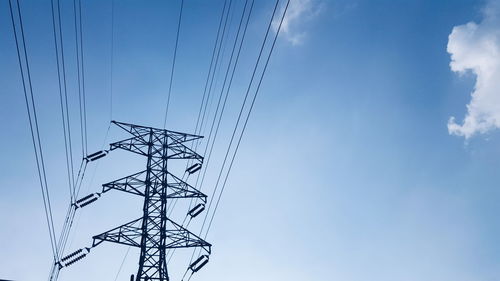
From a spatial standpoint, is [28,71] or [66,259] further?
Result: [66,259]

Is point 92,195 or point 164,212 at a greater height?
point 92,195

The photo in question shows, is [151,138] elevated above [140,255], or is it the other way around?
[151,138]

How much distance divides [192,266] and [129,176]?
Result: 4966 mm

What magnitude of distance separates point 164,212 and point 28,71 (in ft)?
29.9

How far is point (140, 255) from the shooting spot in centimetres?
1333

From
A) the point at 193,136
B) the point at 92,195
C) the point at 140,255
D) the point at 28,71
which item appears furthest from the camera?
the point at 193,136

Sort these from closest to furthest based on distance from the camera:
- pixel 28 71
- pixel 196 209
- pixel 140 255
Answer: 1. pixel 28 71
2. pixel 140 255
3. pixel 196 209

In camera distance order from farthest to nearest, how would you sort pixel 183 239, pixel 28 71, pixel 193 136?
pixel 193 136, pixel 183 239, pixel 28 71

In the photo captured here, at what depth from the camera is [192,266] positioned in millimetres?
14781

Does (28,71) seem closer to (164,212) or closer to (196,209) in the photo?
(164,212)

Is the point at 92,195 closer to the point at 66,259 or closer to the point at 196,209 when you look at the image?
the point at 66,259

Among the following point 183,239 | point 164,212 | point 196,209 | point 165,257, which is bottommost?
point 165,257

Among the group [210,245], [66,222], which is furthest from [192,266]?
[66,222]

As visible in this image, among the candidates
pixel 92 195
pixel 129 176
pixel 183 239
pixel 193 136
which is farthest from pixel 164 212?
pixel 193 136
